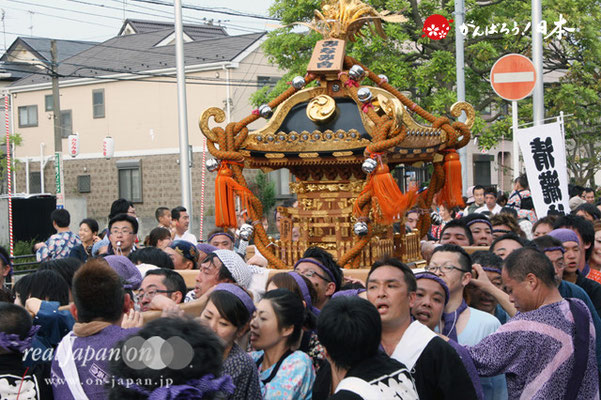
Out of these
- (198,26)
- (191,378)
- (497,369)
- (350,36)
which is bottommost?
(497,369)

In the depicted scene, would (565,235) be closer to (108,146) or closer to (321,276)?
(321,276)

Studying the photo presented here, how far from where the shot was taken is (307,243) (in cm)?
651

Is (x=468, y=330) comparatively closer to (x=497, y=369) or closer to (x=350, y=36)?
(x=497, y=369)

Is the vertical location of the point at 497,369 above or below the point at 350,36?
below

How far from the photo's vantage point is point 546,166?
8.27 meters

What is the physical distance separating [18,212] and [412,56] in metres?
9.28

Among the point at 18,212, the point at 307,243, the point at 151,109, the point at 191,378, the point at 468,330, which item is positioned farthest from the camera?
the point at 151,109

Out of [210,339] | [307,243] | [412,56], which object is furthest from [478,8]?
[210,339]

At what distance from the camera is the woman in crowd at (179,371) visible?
7.81 ft

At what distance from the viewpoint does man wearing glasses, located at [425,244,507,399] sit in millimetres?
3664

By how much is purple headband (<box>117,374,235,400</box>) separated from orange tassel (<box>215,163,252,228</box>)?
13.5ft

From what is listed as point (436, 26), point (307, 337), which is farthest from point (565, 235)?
point (436, 26)

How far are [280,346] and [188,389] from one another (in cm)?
113

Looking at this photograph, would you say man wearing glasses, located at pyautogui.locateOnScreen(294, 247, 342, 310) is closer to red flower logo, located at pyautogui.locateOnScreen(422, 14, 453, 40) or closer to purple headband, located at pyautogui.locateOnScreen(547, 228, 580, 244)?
purple headband, located at pyautogui.locateOnScreen(547, 228, 580, 244)
